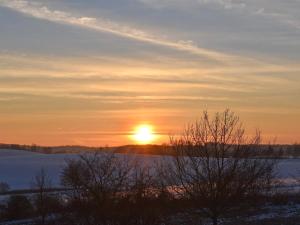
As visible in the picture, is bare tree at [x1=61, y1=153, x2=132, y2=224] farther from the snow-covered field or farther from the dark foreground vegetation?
the snow-covered field

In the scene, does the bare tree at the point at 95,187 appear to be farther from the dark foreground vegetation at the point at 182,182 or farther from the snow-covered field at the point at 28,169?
the snow-covered field at the point at 28,169

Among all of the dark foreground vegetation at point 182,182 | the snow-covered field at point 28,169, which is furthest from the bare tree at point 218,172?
the snow-covered field at point 28,169

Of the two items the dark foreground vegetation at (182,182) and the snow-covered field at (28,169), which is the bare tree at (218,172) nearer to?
the dark foreground vegetation at (182,182)

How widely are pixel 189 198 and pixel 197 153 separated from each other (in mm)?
1462

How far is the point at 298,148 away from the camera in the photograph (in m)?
166

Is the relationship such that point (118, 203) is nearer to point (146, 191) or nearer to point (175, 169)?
point (146, 191)

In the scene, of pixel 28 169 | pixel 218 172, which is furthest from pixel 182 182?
pixel 28 169

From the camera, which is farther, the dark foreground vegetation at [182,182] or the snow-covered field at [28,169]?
the snow-covered field at [28,169]

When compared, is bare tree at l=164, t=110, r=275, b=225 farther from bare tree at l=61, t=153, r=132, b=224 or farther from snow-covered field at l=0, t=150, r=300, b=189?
snow-covered field at l=0, t=150, r=300, b=189

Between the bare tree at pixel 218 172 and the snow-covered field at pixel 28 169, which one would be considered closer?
the bare tree at pixel 218 172

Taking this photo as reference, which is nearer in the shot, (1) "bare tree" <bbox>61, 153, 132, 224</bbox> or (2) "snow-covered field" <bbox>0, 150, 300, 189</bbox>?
(1) "bare tree" <bbox>61, 153, 132, 224</bbox>

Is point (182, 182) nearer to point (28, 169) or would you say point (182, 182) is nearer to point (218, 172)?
point (218, 172)

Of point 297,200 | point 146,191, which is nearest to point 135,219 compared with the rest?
point 146,191

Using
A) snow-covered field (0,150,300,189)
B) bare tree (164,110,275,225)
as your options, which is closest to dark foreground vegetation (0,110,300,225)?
bare tree (164,110,275,225)
